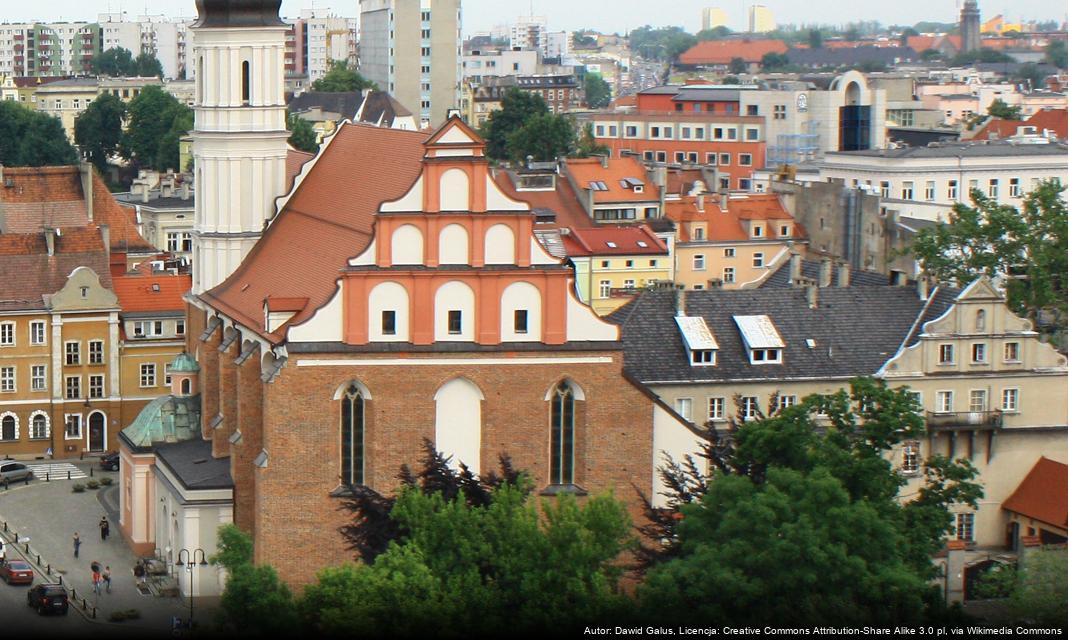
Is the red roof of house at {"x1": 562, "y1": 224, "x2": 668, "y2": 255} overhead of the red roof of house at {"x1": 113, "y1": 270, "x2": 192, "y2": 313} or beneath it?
overhead

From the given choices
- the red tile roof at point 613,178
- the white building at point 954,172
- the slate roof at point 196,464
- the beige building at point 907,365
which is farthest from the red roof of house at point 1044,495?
the white building at point 954,172

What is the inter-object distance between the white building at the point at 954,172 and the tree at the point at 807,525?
175 feet

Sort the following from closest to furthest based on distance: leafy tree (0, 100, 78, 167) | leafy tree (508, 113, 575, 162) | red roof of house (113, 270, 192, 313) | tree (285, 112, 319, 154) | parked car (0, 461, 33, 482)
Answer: parked car (0, 461, 33, 482), red roof of house (113, 270, 192, 313), tree (285, 112, 319, 154), leafy tree (508, 113, 575, 162), leafy tree (0, 100, 78, 167)

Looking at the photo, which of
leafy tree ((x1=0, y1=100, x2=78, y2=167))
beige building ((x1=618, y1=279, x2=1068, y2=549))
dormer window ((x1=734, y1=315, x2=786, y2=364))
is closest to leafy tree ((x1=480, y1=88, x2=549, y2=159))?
leafy tree ((x1=0, y1=100, x2=78, y2=167))

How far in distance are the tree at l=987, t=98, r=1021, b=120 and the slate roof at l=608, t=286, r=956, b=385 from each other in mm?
113765

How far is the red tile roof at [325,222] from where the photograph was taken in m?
59.6

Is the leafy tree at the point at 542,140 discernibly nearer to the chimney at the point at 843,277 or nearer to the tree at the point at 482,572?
the chimney at the point at 843,277

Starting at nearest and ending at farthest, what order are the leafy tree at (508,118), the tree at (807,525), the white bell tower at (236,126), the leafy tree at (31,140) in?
the tree at (807,525) < the white bell tower at (236,126) < the leafy tree at (31,140) < the leafy tree at (508,118)

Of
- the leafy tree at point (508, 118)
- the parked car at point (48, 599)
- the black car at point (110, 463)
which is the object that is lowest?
the parked car at point (48, 599)

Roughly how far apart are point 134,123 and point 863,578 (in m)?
138

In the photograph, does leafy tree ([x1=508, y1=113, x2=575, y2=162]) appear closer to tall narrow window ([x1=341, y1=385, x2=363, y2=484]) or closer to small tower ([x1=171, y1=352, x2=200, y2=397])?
small tower ([x1=171, y1=352, x2=200, y2=397])

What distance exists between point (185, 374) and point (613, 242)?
30.0m

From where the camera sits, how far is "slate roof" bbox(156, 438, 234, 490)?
196ft

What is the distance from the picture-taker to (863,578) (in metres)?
46.4
